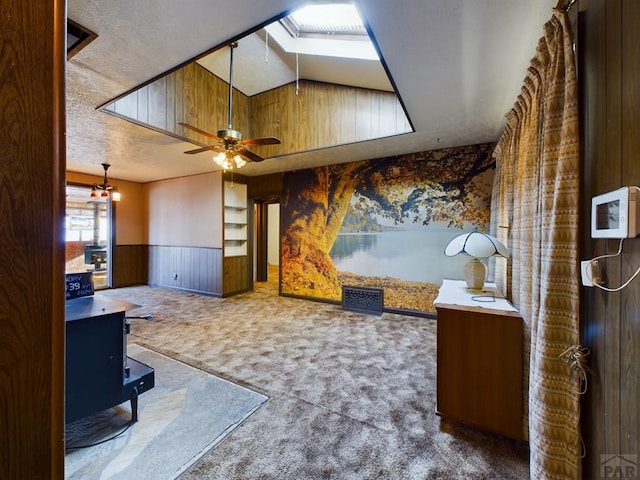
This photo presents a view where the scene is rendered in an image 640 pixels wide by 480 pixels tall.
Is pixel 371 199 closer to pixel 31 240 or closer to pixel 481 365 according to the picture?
pixel 481 365

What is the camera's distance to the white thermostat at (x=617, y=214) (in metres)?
0.75

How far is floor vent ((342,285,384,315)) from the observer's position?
14.2 feet

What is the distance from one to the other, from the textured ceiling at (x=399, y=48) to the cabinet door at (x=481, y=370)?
1700 millimetres

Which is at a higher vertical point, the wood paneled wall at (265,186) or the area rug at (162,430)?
the wood paneled wall at (265,186)

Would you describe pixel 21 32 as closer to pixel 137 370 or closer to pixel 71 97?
pixel 137 370

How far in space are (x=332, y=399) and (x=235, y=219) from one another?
4326mm

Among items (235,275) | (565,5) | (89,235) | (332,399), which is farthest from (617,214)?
(89,235)

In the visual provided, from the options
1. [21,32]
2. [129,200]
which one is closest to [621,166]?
[21,32]

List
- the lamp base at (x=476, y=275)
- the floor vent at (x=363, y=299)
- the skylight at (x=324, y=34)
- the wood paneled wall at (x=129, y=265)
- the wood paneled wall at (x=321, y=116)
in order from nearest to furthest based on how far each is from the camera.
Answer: the lamp base at (x=476, y=275) < the skylight at (x=324, y=34) < the wood paneled wall at (x=321, y=116) < the floor vent at (x=363, y=299) < the wood paneled wall at (x=129, y=265)

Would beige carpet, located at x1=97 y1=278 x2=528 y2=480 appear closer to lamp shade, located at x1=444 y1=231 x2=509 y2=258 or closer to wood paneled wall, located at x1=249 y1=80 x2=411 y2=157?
lamp shade, located at x1=444 y1=231 x2=509 y2=258

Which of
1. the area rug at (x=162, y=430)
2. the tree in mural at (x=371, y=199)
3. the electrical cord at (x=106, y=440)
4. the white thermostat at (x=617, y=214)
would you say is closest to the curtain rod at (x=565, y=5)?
the white thermostat at (x=617, y=214)

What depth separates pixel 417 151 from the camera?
4.00 metres

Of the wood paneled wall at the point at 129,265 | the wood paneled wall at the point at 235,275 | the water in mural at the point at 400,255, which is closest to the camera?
the water in mural at the point at 400,255

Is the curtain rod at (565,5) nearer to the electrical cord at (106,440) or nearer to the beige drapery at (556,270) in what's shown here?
the beige drapery at (556,270)
